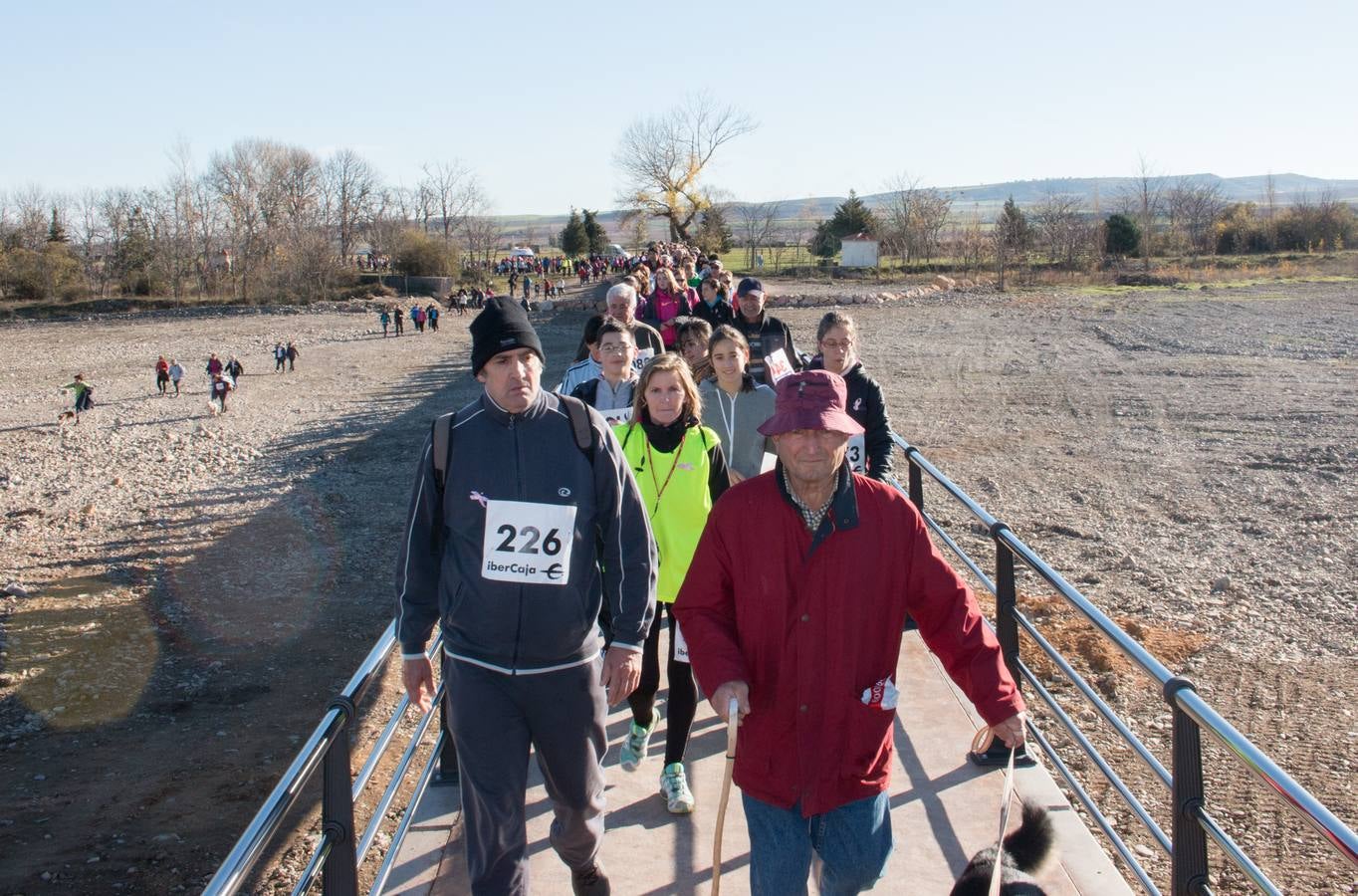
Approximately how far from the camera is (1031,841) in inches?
143

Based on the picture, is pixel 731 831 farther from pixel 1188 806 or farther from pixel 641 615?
pixel 1188 806

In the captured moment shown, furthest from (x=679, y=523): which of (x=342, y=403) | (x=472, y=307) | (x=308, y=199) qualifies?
(x=308, y=199)

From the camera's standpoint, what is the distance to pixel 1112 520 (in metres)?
12.7

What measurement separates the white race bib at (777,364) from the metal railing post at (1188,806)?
4048mm

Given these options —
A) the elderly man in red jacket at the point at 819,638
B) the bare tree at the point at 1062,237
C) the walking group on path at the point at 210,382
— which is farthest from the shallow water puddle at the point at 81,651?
the bare tree at the point at 1062,237

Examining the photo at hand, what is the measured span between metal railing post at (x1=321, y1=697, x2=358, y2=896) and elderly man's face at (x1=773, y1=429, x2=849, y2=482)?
1.42m

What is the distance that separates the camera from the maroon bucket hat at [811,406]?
300cm

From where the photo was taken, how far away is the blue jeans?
3.01 meters

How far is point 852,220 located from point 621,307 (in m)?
73.2

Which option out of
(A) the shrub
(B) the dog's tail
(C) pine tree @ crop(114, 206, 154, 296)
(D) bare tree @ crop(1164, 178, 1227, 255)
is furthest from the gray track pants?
(C) pine tree @ crop(114, 206, 154, 296)

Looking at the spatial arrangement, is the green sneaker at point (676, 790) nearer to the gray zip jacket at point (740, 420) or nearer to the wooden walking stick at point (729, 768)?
the wooden walking stick at point (729, 768)

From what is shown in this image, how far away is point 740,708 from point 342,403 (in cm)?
2652

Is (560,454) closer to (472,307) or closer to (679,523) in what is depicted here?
(679,523)

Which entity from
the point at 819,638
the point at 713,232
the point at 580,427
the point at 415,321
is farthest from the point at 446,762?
the point at 713,232
